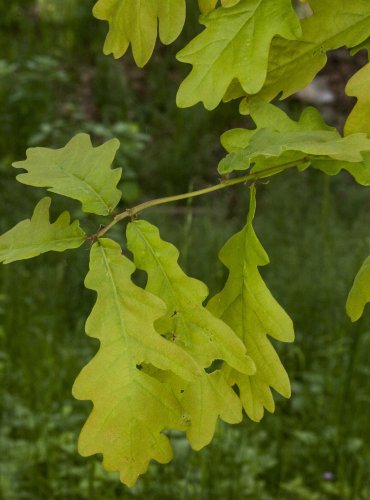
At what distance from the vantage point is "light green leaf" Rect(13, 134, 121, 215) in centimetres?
90

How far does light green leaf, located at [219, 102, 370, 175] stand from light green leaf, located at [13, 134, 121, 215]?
147mm

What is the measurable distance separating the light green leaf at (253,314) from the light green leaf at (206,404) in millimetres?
38

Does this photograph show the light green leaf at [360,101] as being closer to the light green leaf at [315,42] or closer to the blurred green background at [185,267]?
the light green leaf at [315,42]

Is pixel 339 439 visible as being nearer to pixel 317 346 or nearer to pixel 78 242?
pixel 317 346

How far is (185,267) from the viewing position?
6.19 ft

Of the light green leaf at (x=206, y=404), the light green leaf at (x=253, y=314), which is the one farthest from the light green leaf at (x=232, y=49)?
the light green leaf at (x=206, y=404)

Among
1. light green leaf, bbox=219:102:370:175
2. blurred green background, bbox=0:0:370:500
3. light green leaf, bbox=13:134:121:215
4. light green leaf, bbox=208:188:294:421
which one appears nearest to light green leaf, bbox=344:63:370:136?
light green leaf, bbox=219:102:370:175

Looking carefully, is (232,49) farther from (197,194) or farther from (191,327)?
(191,327)

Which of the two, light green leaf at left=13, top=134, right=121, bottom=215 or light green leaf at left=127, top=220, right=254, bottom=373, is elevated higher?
light green leaf at left=13, top=134, right=121, bottom=215

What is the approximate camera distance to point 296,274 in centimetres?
363

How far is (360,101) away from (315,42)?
10 cm

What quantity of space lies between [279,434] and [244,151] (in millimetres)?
1895

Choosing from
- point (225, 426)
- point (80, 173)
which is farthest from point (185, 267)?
point (80, 173)

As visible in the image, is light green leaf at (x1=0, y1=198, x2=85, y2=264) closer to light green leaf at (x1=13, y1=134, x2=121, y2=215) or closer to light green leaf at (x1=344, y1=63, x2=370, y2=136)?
light green leaf at (x1=13, y1=134, x2=121, y2=215)
